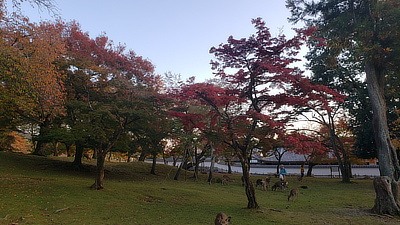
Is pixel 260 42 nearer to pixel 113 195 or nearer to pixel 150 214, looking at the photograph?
pixel 150 214

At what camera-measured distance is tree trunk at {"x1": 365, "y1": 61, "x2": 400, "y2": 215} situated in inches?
345

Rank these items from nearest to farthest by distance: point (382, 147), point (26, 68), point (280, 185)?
point (26, 68)
point (382, 147)
point (280, 185)

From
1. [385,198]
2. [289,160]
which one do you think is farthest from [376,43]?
[289,160]

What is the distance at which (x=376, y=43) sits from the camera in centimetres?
1028

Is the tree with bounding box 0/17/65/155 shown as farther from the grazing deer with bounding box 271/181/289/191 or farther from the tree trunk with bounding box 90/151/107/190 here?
the grazing deer with bounding box 271/181/289/191

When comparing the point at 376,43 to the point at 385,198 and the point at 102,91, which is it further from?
the point at 102,91

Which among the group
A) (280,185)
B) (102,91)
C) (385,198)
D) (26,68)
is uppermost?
(102,91)

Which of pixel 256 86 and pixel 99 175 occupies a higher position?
pixel 256 86

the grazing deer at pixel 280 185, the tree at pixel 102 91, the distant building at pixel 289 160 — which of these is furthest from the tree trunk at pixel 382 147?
the distant building at pixel 289 160

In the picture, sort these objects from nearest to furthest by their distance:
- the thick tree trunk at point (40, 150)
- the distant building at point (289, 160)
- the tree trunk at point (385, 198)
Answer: the tree trunk at point (385, 198) < the thick tree trunk at point (40, 150) < the distant building at point (289, 160)

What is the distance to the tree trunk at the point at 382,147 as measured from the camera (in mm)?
8758

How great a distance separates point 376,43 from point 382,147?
14.1ft

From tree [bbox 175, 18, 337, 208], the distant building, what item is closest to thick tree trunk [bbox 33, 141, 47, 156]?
tree [bbox 175, 18, 337, 208]

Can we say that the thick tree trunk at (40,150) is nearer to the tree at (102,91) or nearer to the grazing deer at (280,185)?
the tree at (102,91)
